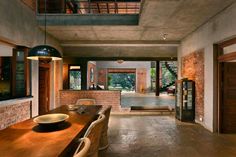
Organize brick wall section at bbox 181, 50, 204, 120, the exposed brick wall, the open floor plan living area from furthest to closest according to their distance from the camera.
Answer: the exposed brick wall, brick wall section at bbox 181, 50, 204, 120, the open floor plan living area

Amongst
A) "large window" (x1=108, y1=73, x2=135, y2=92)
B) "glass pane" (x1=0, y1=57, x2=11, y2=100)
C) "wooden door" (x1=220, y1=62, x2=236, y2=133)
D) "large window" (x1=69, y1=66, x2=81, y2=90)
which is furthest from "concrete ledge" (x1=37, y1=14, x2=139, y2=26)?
"large window" (x1=108, y1=73, x2=135, y2=92)

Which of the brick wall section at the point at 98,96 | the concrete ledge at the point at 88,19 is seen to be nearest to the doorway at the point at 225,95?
the concrete ledge at the point at 88,19

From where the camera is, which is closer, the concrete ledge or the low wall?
the low wall

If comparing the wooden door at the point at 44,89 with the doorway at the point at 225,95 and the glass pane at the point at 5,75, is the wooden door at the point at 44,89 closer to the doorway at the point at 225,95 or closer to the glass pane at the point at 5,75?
the glass pane at the point at 5,75

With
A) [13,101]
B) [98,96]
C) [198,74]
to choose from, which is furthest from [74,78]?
[198,74]

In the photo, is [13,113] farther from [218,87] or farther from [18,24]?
[218,87]

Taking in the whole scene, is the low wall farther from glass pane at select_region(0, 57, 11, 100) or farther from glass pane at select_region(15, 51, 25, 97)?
glass pane at select_region(0, 57, 11, 100)

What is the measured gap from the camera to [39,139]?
198 cm

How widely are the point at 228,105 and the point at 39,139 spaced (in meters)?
4.52

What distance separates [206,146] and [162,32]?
3.68 metres

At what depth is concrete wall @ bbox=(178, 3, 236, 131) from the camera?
13.4 ft

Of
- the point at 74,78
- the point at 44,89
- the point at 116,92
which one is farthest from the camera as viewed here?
the point at 74,78

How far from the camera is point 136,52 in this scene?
8148mm

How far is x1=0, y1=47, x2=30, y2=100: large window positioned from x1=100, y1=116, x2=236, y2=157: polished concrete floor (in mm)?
2514
